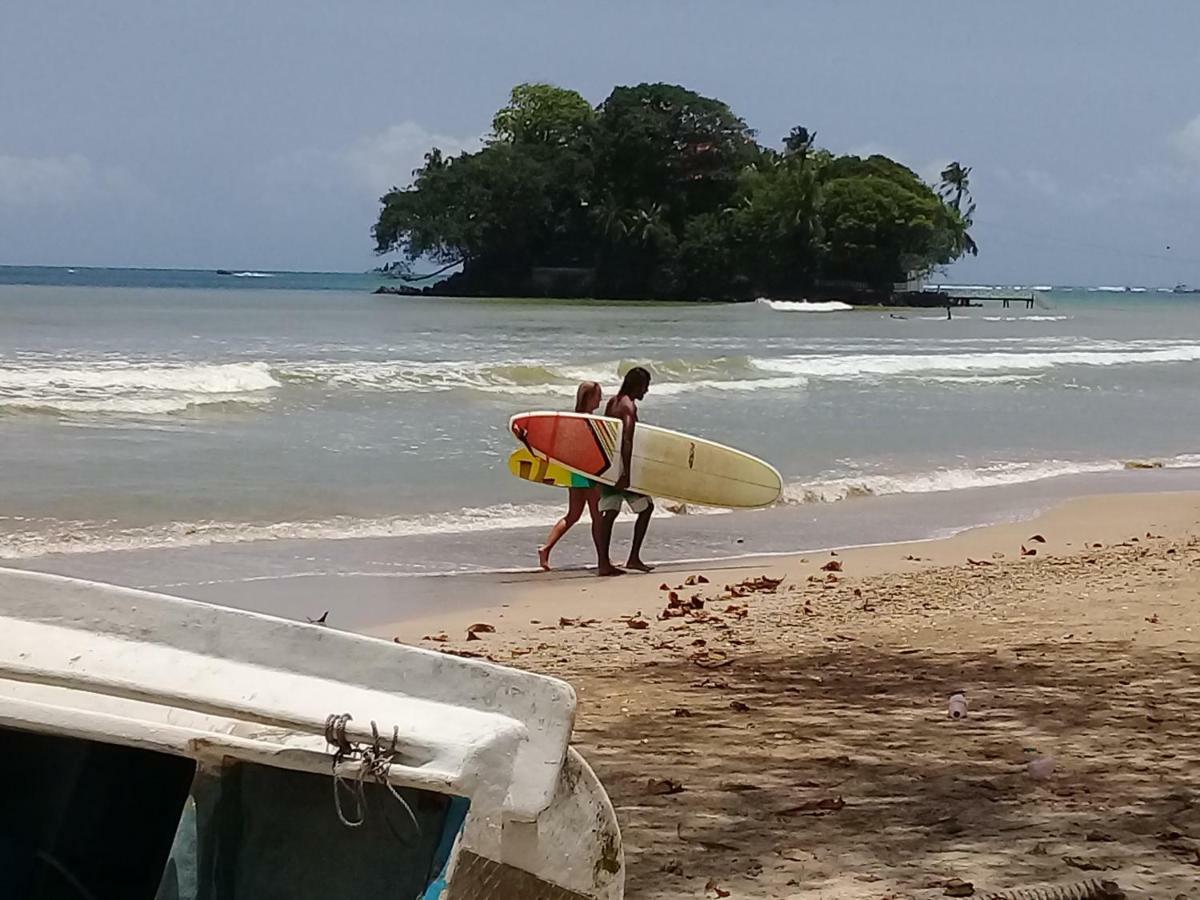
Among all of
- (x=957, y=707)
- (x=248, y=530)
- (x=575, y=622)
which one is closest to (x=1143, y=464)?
(x=248, y=530)

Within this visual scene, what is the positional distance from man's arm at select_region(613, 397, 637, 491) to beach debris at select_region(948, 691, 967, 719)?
14.1 ft

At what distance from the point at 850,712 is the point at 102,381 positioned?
56.6ft

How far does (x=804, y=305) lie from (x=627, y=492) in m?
71.1

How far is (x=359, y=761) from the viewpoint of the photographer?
2717 mm

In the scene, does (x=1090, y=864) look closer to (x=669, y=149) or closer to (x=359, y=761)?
(x=359, y=761)

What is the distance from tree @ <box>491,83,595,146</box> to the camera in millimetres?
93812

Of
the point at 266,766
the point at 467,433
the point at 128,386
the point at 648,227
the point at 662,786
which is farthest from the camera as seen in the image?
the point at 648,227

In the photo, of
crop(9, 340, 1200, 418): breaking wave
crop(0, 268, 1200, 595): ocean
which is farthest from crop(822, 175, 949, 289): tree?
crop(9, 340, 1200, 418): breaking wave

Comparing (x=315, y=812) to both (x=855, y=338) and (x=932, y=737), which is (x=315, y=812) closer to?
(x=932, y=737)

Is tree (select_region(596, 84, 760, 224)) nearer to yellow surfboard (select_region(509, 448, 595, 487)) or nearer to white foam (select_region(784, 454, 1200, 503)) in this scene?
white foam (select_region(784, 454, 1200, 503))

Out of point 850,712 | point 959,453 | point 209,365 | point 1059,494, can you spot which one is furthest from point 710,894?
point 209,365

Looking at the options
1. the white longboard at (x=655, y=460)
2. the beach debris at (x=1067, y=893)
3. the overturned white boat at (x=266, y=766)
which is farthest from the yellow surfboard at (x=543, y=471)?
the overturned white boat at (x=266, y=766)

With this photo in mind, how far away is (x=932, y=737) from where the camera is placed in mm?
5371

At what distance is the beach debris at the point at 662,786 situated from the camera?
15.6 feet
